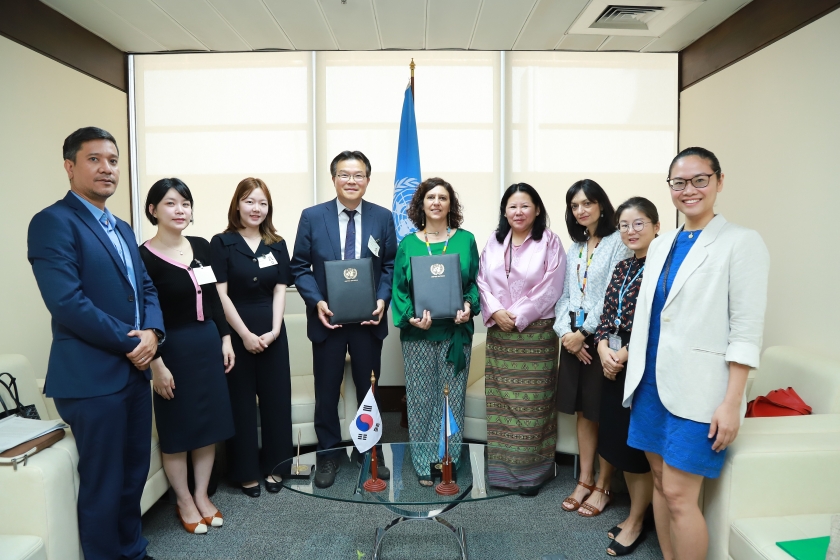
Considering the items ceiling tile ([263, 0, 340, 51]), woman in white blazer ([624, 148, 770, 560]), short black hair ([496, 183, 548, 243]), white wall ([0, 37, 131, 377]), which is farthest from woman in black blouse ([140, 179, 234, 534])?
woman in white blazer ([624, 148, 770, 560])

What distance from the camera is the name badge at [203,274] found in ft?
7.55

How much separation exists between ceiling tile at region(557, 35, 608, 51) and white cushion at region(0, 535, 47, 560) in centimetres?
407

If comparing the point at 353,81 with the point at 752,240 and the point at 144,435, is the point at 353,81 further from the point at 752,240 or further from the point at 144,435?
the point at 752,240

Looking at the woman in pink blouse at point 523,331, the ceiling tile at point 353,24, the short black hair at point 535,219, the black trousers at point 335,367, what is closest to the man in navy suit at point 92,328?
the black trousers at point 335,367

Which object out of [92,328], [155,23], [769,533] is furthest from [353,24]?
[769,533]

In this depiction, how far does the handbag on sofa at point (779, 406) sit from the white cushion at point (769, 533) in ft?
1.82

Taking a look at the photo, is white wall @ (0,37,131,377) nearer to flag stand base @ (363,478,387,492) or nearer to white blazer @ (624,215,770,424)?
flag stand base @ (363,478,387,492)

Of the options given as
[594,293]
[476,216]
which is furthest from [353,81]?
[594,293]

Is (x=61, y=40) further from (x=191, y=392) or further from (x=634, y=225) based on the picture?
(x=634, y=225)

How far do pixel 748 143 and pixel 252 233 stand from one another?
9.84 feet

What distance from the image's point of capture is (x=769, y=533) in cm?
161

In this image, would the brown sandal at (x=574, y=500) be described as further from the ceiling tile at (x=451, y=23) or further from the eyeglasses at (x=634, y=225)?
the ceiling tile at (x=451, y=23)

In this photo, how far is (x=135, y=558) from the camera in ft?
6.56

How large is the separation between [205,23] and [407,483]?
10.6 feet
